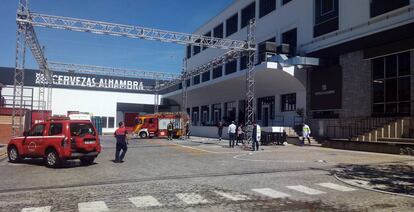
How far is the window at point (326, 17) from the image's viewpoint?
32.4 meters

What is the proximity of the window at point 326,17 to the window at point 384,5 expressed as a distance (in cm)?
403

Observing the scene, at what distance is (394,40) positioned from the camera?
1073 inches

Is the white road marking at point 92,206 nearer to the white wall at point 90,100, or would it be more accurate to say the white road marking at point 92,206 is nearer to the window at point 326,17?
the window at point 326,17

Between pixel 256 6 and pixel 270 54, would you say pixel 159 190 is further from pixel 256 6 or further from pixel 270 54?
pixel 256 6

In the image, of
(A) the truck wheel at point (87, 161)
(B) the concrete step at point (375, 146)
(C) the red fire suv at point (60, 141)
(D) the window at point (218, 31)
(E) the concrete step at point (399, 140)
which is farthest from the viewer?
(D) the window at point (218, 31)

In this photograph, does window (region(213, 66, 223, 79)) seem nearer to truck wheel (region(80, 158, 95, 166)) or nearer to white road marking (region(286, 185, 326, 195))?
truck wheel (region(80, 158, 95, 166))

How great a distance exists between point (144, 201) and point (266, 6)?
37029mm

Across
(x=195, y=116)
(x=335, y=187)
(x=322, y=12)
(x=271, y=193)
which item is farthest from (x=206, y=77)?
(x=271, y=193)

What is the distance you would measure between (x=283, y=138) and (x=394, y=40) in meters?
10.6

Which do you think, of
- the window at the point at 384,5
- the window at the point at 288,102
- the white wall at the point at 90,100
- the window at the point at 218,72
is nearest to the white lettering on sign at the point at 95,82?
the white wall at the point at 90,100

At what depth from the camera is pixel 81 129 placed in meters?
16.6

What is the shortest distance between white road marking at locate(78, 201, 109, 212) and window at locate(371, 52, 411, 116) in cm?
2267

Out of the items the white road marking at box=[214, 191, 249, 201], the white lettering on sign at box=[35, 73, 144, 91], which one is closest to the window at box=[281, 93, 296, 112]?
the white road marking at box=[214, 191, 249, 201]

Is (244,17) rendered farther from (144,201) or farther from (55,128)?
(144,201)
